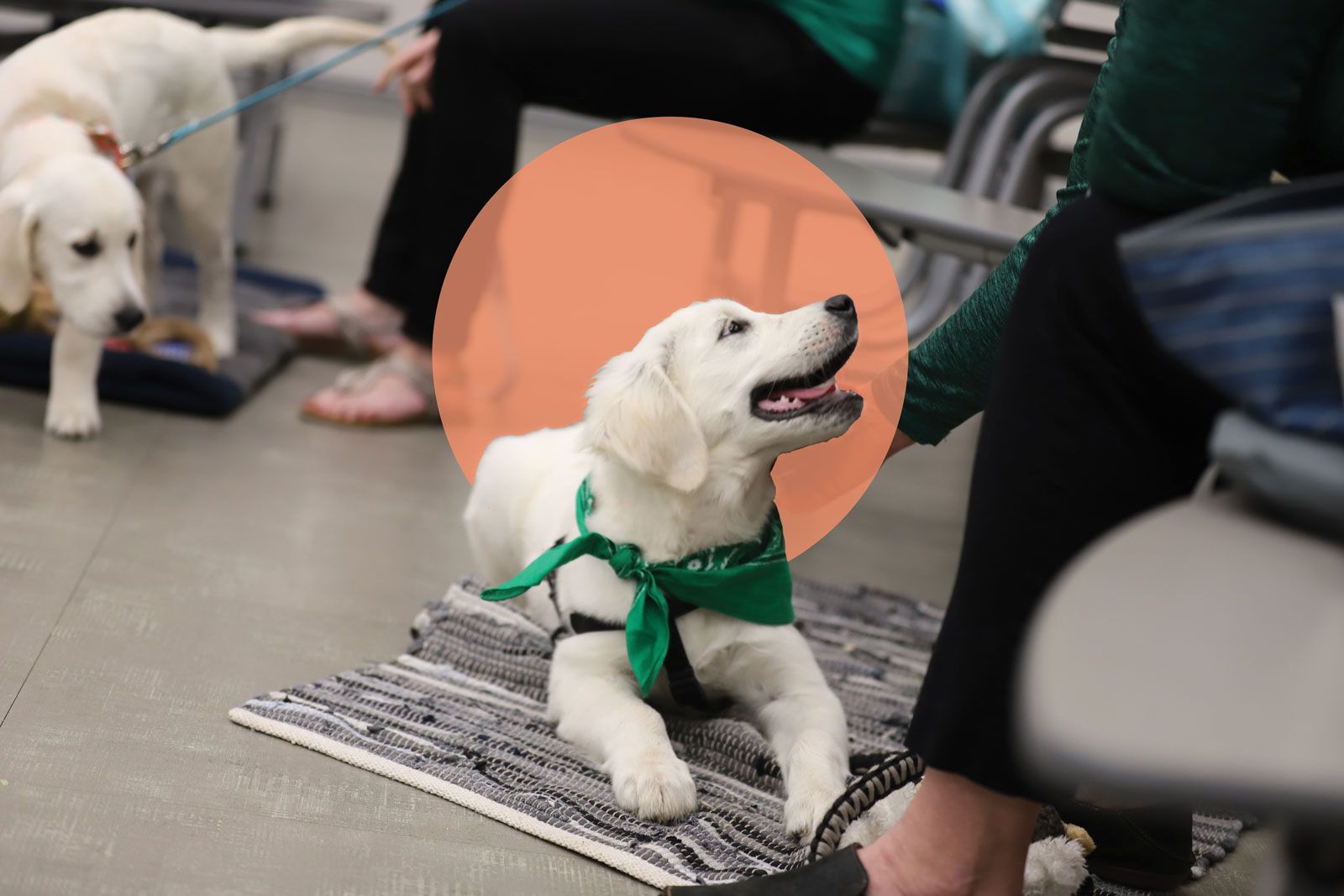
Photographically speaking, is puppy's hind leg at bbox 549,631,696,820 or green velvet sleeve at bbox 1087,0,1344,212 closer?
green velvet sleeve at bbox 1087,0,1344,212

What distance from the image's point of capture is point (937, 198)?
248 centimetres

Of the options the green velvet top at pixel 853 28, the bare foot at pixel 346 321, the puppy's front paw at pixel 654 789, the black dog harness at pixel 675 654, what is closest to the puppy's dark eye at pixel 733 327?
the black dog harness at pixel 675 654

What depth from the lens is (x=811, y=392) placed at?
143cm

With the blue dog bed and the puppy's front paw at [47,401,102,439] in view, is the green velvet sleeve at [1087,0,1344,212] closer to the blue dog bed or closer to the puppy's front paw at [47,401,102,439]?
the puppy's front paw at [47,401,102,439]

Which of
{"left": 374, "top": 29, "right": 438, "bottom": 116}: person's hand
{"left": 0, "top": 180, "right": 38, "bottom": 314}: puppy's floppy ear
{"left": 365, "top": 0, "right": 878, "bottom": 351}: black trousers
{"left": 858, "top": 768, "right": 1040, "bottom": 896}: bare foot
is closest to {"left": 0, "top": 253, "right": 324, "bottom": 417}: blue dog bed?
{"left": 0, "top": 180, "right": 38, "bottom": 314}: puppy's floppy ear

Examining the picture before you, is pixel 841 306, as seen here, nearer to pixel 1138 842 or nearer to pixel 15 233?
pixel 1138 842

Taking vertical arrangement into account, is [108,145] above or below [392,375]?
above

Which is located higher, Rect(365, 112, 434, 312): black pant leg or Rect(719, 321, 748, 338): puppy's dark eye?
Rect(719, 321, 748, 338): puppy's dark eye

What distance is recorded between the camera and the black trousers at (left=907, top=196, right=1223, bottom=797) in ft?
3.18

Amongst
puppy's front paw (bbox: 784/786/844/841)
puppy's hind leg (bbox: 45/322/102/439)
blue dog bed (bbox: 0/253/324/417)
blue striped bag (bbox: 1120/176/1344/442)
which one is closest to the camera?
blue striped bag (bbox: 1120/176/1344/442)

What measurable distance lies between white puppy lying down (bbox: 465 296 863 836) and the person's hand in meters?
1.54

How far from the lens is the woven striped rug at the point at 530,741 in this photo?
4.42ft

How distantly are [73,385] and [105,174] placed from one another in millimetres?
395
